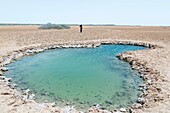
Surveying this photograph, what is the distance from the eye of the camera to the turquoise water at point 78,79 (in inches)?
469

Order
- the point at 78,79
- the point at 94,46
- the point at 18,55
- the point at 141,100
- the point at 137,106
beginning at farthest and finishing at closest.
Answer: the point at 94,46, the point at 18,55, the point at 78,79, the point at 141,100, the point at 137,106

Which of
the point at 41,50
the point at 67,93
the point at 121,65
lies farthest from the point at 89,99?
the point at 41,50

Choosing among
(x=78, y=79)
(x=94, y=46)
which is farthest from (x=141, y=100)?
(x=94, y=46)

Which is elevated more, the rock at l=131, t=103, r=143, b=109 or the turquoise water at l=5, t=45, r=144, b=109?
the rock at l=131, t=103, r=143, b=109

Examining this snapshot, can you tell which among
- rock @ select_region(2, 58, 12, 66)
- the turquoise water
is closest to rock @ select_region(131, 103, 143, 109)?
the turquoise water

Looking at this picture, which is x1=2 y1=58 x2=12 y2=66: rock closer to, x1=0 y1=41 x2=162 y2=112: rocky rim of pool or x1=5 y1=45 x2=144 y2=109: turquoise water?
x1=0 y1=41 x2=162 y2=112: rocky rim of pool

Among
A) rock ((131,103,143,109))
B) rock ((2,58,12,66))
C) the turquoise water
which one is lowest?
the turquoise water

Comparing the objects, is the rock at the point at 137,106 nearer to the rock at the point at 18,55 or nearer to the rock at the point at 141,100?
the rock at the point at 141,100

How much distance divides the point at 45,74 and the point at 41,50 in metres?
9.99

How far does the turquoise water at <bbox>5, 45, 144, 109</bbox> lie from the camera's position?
11.9m

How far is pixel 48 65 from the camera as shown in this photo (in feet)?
65.5

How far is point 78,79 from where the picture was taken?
15555 mm

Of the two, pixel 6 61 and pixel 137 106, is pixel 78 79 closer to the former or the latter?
pixel 137 106


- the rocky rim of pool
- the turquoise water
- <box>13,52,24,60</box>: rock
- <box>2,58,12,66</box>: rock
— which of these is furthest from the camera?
<box>13,52,24,60</box>: rock
